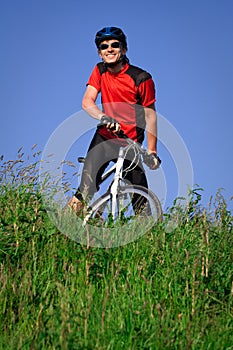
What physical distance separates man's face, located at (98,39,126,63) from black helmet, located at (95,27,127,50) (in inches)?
2.0

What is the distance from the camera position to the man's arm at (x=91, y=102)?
7.71m

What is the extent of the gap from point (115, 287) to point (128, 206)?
85.7 inches

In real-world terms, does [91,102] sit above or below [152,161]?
above

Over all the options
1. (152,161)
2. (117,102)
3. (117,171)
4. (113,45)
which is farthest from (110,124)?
(113,45)

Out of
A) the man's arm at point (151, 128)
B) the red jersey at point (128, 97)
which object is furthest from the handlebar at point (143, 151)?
the red jersey at point (128, 97)

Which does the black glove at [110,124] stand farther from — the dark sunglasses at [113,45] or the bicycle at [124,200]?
the dark sunglasses at [113,45]

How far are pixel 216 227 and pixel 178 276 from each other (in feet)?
4.81

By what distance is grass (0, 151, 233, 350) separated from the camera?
3.93m

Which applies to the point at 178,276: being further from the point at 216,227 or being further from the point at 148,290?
the point at 216,227

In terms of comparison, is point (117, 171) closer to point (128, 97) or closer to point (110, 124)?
point (110, 124)

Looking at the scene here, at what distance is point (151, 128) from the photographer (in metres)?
8.22

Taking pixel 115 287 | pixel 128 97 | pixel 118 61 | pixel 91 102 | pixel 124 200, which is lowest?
pixel 115 287

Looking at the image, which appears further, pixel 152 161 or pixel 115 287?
pixel 152 161

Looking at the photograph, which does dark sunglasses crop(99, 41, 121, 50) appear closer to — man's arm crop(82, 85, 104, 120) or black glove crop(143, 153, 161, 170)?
man's arm crop(82, 85, 104, 120)
